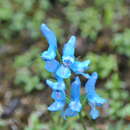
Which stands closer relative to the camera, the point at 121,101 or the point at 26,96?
the point at 121,101

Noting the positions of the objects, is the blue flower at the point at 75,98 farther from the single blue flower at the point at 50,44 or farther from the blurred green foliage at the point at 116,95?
the blurred green foliage at the point at 116,95

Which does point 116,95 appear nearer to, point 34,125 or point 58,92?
point 34,125

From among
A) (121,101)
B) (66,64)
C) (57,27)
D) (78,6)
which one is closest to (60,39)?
(57,27)

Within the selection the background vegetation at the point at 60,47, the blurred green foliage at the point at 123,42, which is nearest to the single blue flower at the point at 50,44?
the background vegetation at the point at 60,47

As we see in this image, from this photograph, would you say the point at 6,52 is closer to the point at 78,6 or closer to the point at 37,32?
the point at 37,32

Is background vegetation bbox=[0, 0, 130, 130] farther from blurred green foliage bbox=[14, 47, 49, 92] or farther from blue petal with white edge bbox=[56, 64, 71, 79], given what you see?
blue petal with white edge bbox=[56, 64, 71, 79]

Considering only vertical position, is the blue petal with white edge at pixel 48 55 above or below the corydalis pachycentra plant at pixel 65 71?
above

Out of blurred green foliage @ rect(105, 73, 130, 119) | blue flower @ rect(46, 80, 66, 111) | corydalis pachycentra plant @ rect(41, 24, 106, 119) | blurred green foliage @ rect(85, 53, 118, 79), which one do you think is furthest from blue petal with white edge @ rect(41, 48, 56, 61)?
blurred green foliage @ rect(85, 53, 118, 79)
